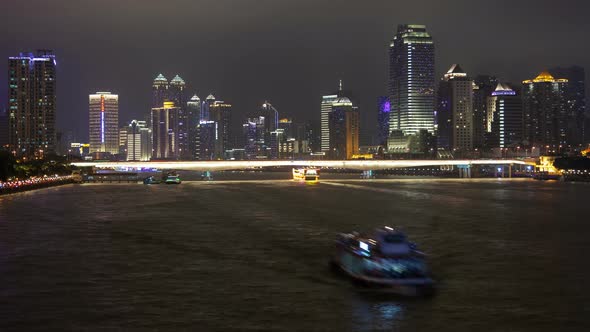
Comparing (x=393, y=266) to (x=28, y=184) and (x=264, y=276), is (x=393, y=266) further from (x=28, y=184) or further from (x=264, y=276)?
(x=28, y=184)

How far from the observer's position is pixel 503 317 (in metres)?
21.5

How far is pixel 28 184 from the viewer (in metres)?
116

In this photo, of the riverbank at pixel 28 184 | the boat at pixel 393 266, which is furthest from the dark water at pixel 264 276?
the riverbank at pixel 28 184

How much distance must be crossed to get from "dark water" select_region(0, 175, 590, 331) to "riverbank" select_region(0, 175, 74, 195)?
50.6 m

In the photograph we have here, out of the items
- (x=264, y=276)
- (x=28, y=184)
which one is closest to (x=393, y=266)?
(x=264, y=276)

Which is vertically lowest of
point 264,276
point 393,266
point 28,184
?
point 264,276

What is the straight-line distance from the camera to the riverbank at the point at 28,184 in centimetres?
10256

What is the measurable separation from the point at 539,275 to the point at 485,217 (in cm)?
3006

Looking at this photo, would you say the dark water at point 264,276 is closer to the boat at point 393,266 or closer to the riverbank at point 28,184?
the boat at point 393,266

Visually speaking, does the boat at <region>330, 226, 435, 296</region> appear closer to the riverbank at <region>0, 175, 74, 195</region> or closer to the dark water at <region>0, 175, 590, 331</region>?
the dark water at <region>0, 175, 590, 331</region>

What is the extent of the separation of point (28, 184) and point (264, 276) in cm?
9792

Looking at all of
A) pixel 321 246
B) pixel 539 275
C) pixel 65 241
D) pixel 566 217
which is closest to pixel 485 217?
pixel 566 217

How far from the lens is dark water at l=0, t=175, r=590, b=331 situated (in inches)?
824

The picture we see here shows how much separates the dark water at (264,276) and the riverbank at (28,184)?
5055 centimetres
